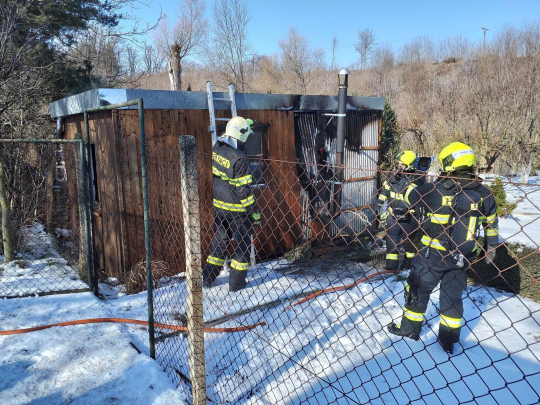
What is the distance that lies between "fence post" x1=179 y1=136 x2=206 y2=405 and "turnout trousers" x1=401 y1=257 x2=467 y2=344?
206 centimetres

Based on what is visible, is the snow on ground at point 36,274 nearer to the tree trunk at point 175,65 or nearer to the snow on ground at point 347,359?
the snow on ground at point 347,359

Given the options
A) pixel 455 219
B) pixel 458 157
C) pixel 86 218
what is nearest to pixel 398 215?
pixel 455 219

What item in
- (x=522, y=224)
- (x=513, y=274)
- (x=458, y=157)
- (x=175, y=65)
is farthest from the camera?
(x=175, y=65)

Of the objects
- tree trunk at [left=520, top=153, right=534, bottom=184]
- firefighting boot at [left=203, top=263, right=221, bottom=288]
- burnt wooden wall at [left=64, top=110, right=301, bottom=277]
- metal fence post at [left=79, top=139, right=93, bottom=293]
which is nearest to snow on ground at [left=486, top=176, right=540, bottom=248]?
tree trunk at [left=520, top=153, right=534, bottom=184]

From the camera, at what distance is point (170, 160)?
5.10 metres

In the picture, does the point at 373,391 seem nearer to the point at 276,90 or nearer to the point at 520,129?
the point at 520,129

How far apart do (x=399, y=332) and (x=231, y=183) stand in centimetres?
239

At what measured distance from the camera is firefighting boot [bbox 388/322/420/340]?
3.42 meters

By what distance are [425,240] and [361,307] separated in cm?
124

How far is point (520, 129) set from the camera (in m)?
11.5

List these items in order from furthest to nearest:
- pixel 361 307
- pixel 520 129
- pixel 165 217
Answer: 1. pixel 520 129
2. pixel 165 217
3. pixel 361 307

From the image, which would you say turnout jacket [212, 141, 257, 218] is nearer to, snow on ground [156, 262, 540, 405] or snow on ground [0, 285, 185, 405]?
snow on ground [156, 262, 540, 405]

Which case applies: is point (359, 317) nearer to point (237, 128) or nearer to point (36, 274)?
point (237, 128)

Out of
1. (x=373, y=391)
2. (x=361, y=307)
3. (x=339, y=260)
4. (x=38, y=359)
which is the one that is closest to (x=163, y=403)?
(x=38, y=359)
